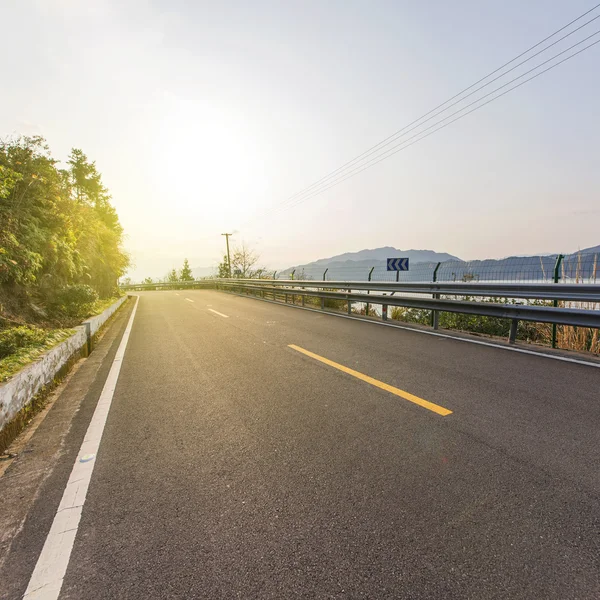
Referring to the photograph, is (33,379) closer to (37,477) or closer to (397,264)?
(37,477)

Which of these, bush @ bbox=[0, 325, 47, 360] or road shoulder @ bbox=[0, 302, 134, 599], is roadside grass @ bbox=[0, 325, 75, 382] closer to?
bush @ bbox=[0, 325, 47, 360]

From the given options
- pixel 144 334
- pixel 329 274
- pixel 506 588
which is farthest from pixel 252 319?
pixel 506 588

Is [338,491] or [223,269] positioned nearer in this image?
[338,491]

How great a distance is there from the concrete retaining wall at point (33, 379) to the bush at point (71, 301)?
2444 mm

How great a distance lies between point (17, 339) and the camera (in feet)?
15.8

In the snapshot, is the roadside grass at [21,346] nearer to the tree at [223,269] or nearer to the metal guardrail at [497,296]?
the metal guardrail at [497,296]

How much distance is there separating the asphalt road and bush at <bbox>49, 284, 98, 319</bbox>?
17.6 feet

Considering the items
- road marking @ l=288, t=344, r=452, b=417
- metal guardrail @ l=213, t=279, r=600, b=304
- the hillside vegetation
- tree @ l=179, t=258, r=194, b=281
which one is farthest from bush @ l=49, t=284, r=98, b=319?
tree @ l=179, t=258, r=194, b=281

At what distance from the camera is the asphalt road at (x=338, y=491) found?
1.61 m

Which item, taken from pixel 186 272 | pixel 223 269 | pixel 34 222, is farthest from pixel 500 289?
Answer: pixel 186 272

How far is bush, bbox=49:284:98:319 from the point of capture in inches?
324

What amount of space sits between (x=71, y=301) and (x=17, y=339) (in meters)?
4.20

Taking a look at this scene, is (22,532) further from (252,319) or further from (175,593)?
(252,319)

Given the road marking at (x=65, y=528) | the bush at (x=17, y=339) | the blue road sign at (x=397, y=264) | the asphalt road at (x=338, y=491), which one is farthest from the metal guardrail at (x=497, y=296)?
the bush at (x=17, y=339)
